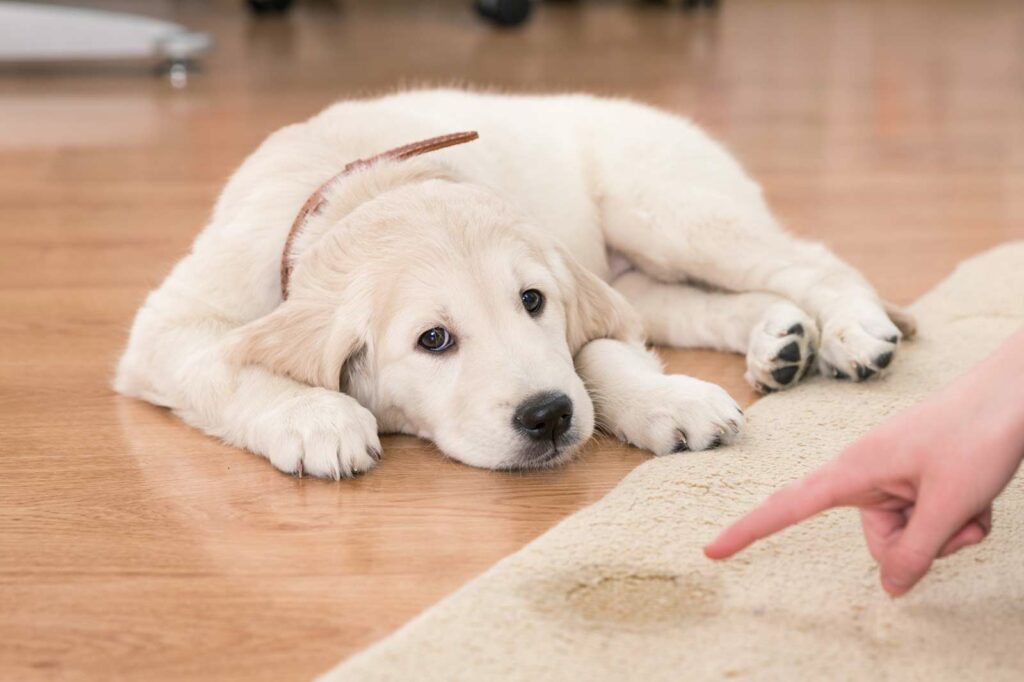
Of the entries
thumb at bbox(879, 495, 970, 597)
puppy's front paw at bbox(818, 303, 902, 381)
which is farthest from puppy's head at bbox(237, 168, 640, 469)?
thumb at bbox(879, 495, 970, 597)

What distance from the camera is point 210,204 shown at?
3.62 metres

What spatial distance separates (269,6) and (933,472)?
23.4ft

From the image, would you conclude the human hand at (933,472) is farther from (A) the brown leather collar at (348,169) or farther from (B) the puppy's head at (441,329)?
(A) the brown leather collar at (348,169)

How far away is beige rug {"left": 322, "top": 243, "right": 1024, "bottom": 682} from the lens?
4.57 ft

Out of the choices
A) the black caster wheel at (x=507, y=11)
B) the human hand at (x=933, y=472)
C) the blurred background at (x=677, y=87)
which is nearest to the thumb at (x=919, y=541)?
the human hand at (x=933, y=472)

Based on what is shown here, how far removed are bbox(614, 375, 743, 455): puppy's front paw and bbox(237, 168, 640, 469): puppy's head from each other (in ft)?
0.32

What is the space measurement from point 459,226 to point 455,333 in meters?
0.17

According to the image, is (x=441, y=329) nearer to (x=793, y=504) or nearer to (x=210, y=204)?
(x=793, y=504)

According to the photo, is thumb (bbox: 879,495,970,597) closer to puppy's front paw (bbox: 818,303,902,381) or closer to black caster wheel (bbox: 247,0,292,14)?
puppy's front paw (bbox: 818,303,902,381)

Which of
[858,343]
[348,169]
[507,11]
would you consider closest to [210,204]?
[348,169]

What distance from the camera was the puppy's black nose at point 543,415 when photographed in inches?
74.4

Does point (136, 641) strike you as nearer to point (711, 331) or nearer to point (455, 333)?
point (455, 333)

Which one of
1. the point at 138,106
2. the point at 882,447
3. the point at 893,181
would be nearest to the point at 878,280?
the point at 893,181

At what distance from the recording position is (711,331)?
2.57 m
